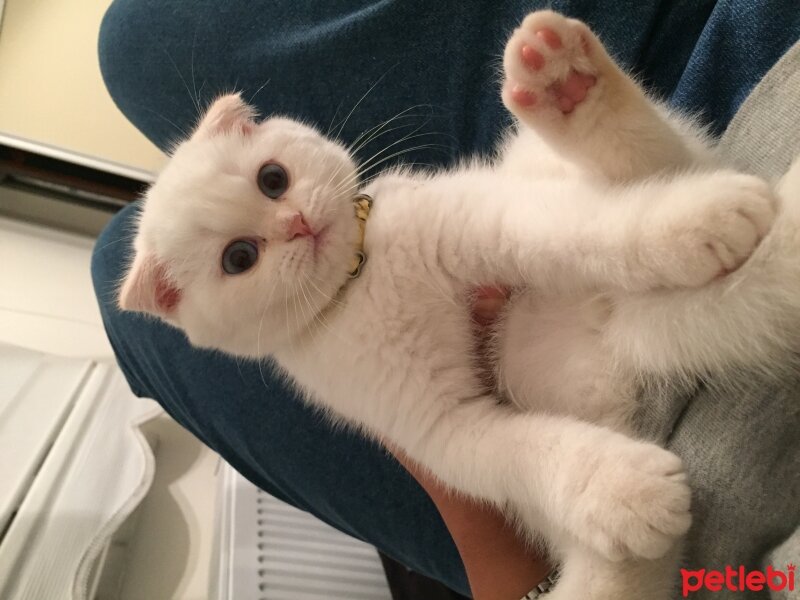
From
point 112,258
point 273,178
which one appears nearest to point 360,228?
point 273,178

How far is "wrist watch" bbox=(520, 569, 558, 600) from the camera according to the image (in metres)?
0.74

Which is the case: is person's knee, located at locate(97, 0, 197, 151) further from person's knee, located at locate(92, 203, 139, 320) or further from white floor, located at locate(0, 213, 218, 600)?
white floor, located at locate(0, 213, 218, 600)

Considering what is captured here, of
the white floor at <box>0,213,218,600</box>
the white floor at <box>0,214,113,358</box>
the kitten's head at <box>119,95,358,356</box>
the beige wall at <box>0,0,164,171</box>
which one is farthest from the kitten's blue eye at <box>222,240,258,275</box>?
the beige wall at <box>0,0,164,171</box>

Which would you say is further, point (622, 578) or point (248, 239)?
point (248, 239)

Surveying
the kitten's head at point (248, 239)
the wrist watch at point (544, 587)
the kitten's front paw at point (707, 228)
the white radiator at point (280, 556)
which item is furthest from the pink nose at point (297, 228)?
the white radiator at point (280, 556)

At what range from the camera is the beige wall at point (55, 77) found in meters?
2.15

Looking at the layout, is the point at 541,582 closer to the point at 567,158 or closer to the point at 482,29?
the point at 567,158

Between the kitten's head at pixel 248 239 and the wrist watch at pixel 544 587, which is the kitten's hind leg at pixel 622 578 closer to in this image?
the wrist watch at pixel 544 587

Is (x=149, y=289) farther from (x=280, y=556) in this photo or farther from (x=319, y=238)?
(x=280, y=556)

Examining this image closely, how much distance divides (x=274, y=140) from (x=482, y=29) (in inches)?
16.5

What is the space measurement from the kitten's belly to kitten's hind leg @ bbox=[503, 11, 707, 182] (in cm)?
17

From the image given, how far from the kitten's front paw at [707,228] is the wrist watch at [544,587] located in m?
0.44

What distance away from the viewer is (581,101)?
604mm

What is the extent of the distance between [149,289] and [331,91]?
0.54m
